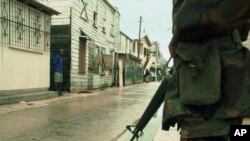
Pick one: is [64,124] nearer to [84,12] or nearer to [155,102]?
[155,102]

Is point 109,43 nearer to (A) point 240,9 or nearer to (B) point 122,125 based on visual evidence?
(B) point 122,125

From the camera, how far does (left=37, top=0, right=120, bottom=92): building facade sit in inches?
755

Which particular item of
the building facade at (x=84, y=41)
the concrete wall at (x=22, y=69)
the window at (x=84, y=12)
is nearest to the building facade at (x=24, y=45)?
the concrete wall at (x=22, y=69)

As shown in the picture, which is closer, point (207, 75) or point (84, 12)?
point (207, 75)

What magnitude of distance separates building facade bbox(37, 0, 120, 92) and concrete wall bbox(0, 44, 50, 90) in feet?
10.4

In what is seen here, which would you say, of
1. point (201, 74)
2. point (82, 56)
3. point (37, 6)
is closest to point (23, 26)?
point (37, 6)

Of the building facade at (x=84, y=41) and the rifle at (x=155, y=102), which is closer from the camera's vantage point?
the rifle at (x=155, y=102)

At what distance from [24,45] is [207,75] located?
13.0m

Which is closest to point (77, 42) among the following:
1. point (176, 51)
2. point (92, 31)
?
point (92, 31)

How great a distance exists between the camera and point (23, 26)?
45.9ft

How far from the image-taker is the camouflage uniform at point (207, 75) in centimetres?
178

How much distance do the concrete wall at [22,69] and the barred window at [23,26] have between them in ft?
0.84

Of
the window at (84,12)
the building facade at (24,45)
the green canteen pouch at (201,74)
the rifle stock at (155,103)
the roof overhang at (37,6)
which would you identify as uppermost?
the window at (84,12)

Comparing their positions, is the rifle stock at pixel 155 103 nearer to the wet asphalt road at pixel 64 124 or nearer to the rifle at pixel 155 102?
the rifle at pixel 155 102
